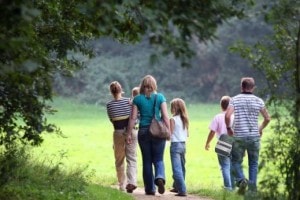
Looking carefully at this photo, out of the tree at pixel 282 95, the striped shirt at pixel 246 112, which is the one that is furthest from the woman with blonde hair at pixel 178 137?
the tree at pixel 282 95

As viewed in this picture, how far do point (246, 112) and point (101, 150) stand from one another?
767 inches

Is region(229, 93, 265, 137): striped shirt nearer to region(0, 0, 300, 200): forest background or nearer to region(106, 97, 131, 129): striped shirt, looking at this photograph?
region(106, 97, 131, 129): striped shirt

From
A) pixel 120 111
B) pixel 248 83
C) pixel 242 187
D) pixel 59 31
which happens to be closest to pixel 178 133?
pixel 120 111

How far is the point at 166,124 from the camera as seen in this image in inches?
456

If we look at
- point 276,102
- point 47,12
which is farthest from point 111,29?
point 47,12

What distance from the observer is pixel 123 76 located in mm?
69250

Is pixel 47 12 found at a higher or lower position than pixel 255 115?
higher

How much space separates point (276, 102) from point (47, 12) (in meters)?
3.81

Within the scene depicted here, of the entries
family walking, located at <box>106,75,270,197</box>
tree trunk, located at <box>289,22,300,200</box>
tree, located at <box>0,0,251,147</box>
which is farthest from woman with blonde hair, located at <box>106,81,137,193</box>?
tree trunk, located at <box>289,22,300,200</box>

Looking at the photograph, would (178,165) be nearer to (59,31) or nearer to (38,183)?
(38,183)

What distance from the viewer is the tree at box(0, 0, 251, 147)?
5012 mm

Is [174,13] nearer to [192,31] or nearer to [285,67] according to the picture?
[192,31]

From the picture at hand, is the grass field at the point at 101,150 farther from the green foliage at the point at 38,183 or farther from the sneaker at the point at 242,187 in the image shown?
the sneaker at the point at 242,187

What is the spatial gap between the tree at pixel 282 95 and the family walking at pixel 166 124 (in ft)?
11.3
